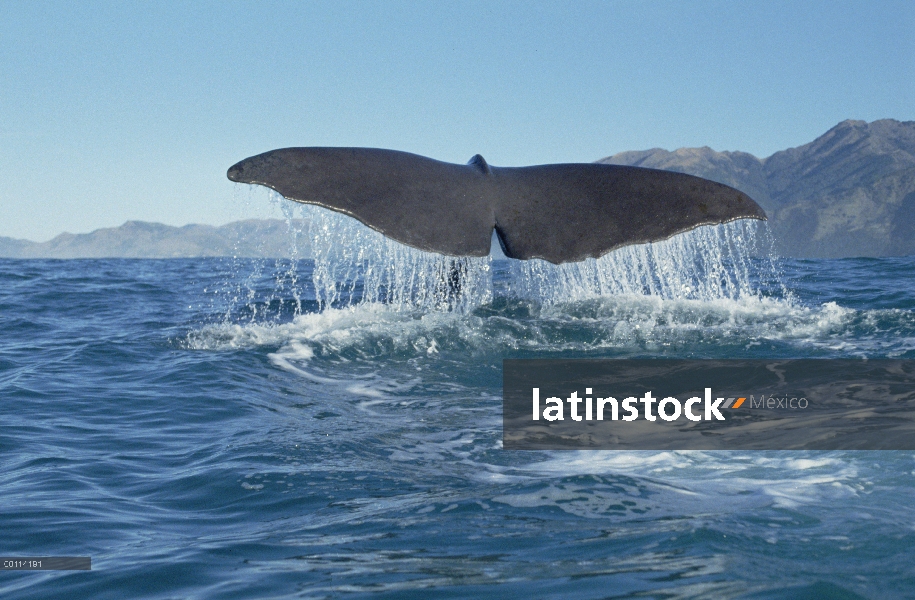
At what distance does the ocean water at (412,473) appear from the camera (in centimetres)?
344

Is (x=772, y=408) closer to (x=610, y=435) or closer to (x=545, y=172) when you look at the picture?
(x=610, y=435)

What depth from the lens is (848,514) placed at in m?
3.91

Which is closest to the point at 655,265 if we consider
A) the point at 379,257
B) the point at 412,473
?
the point at 379,257

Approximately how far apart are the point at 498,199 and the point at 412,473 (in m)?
1.93

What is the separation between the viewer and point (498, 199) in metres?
5.72

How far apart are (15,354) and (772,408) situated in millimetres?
8778

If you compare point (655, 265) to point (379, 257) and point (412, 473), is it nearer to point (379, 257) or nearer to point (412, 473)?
point (379, 257)

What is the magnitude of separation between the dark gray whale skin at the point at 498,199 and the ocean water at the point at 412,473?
25 cm
